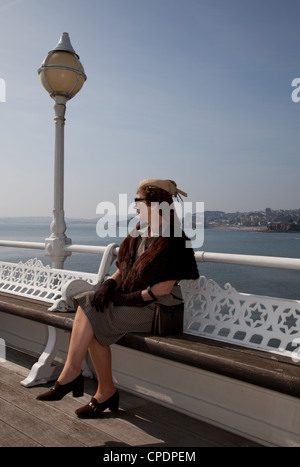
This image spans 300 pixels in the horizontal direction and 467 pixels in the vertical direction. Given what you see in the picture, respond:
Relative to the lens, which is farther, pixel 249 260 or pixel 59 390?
pixel 249 260

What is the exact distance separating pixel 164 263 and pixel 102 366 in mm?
782

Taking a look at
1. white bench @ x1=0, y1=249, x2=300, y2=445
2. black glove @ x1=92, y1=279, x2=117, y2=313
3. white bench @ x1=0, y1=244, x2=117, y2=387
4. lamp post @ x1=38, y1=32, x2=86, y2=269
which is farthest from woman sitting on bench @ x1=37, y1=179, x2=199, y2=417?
lamp post @ x1=38, y1=32, x2=86, y2=269

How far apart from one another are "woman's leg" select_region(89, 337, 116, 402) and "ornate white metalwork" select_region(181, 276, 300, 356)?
573 millimetres

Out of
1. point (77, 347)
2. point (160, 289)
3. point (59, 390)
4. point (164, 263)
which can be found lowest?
point (59, 390)

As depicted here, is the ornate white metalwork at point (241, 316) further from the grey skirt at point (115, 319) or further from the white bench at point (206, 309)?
the grey skirt at point (115, 319)

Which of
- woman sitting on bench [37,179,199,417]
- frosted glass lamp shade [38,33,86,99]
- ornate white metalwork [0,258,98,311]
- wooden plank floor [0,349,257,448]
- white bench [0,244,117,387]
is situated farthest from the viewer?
frosted glass lamp shade [38,33,86,99]

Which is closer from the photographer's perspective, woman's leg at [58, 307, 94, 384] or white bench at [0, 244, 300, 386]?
white bench at [0, 244, 300, 386]

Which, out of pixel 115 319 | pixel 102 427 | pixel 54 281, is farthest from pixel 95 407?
pixel 54 281

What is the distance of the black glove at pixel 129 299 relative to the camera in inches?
111

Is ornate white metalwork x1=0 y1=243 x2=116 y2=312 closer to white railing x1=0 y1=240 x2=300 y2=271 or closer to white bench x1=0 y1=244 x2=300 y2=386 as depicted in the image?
white bench x1=0 y1=244 x2=300 y2=386

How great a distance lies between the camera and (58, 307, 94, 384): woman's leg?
8.80 ft

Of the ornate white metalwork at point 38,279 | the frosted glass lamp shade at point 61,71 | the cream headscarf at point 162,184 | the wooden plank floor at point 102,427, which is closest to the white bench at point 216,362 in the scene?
the wooden plank floor at point 102,427

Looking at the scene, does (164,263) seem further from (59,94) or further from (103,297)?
(59,94)

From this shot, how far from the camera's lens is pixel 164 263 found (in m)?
2.81
